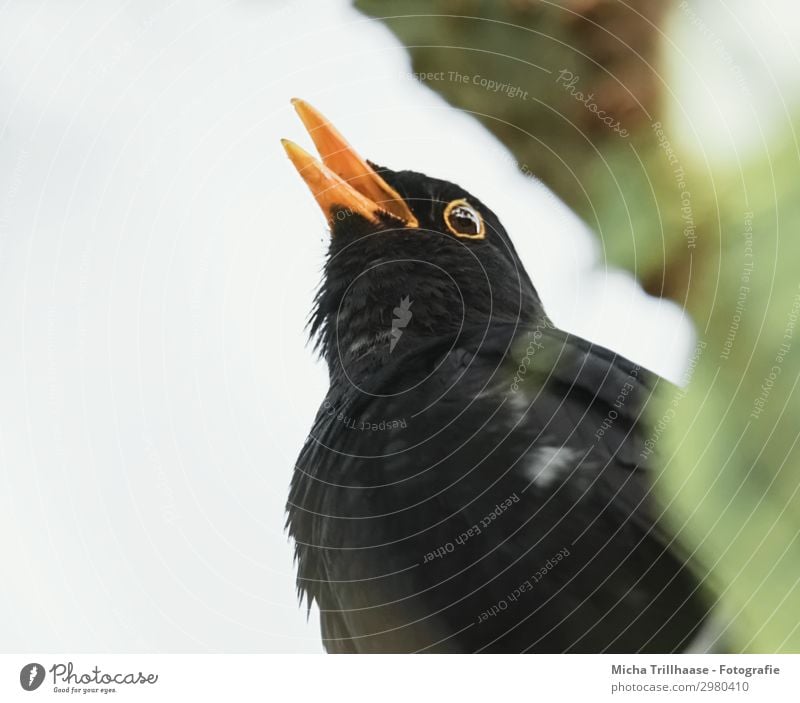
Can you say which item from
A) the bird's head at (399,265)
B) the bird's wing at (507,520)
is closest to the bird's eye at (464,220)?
the bird's head at (399,265)

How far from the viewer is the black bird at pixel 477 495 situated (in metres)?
1.09

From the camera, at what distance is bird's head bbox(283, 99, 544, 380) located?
1.34 metres

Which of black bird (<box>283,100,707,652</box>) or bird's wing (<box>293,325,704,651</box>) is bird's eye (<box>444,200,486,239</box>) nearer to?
black bird (<box>283,100,707,652</box>)

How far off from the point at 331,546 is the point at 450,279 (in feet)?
1.55

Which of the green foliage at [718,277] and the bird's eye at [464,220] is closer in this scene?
the green foliage at [718,277]

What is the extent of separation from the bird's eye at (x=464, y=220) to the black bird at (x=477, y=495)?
14 cm

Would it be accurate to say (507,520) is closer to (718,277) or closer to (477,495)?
(477,495)

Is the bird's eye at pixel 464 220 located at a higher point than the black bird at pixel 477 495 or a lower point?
higher

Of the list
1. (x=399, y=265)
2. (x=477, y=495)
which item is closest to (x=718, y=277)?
(x=477, y=495)

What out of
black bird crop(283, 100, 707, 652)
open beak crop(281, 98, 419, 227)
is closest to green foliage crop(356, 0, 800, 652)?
black bird crop(283, 100, 707, 652)

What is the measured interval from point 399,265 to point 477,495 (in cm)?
43

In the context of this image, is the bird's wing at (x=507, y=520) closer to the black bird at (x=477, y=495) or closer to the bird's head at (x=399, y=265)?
the black bird at (x=477, y=495)

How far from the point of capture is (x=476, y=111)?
917 millimetres

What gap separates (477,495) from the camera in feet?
3.61
